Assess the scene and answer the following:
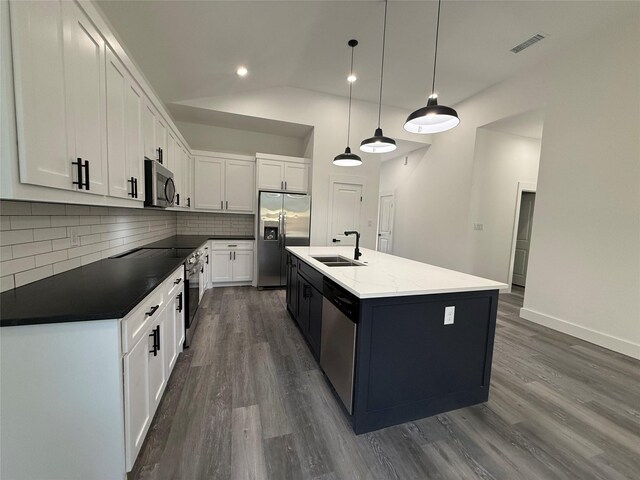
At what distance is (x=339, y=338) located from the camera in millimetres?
1835

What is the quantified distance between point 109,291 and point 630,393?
381 centimetres

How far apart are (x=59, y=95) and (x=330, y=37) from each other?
3.12 metres

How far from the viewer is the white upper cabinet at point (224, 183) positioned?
464 cm

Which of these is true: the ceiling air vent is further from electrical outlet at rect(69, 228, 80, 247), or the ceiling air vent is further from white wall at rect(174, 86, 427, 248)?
electrical outlet at rect(69, 228, 80, 247)

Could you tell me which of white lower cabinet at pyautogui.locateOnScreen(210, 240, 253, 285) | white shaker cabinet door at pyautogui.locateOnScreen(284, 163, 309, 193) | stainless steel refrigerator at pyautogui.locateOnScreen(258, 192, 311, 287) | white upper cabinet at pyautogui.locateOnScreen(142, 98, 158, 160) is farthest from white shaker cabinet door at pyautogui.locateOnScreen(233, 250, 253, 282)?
white upper cabinet at pyautogui.locateOnScreen(142, 98, 158, 160)

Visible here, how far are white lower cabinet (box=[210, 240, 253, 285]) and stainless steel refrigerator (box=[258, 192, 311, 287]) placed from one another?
325 millimetres

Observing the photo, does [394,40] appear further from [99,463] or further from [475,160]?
[99,463]

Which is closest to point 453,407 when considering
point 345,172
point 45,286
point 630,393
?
point 630,393

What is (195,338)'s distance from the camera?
2.80 m

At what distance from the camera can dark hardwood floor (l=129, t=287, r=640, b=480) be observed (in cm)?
142

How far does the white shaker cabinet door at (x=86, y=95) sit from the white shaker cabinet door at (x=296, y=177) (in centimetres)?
338

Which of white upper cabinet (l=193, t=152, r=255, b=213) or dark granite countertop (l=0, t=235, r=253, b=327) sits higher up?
white upper cabinet (l=193, t=152, r=255, b=213)

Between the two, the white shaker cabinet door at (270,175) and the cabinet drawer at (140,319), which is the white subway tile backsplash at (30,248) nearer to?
the cabinet drawer at (140,319)

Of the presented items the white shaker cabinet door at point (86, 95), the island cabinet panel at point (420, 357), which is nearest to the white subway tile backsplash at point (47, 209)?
the white shaker cabinet door at point (86, 95)
